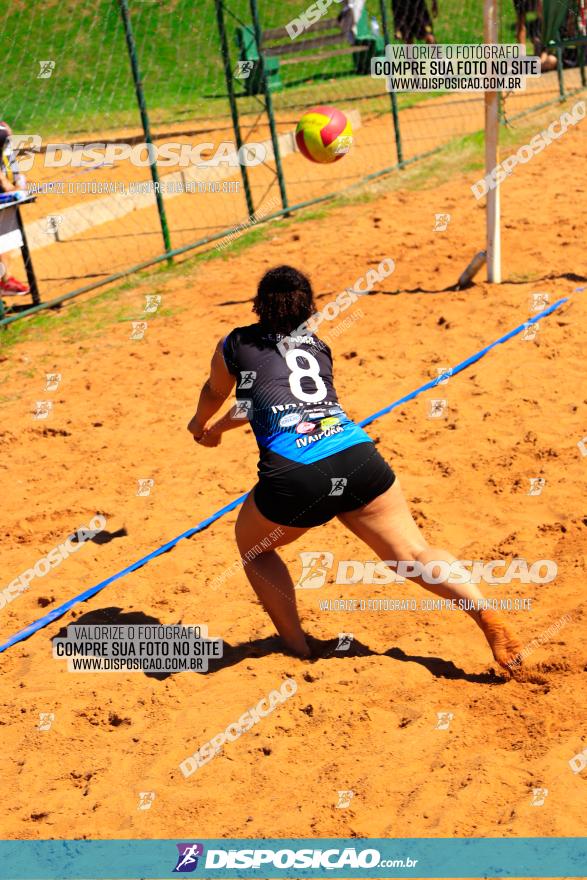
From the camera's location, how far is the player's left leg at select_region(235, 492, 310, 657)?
4641mm

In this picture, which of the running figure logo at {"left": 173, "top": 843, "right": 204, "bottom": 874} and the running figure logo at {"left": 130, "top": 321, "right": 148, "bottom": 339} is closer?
the running figure logo at {"left": 173, "top": 843, "right": 204, "bottom": 874}

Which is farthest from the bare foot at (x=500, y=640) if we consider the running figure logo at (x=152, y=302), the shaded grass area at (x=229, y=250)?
the running figure logo at (x=152, y=302)

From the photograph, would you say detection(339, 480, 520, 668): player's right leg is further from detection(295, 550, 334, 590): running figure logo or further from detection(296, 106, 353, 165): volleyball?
detection(296, 106, 353, 165): volleyball

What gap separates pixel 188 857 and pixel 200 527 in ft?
8.90

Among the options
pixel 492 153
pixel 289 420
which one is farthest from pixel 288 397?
pixel 492 153

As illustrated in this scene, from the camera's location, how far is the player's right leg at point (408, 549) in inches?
176

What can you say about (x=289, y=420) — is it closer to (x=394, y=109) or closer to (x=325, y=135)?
(x=325, y=135)

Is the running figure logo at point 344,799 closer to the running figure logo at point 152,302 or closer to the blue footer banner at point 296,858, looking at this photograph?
the blue footer banner at point 296,858

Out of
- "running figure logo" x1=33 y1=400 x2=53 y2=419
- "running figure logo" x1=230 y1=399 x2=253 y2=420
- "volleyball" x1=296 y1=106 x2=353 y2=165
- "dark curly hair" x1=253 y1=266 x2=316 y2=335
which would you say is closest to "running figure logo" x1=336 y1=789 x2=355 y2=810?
"running figure logo" x1=230 y1=399 x2=253 y2=420

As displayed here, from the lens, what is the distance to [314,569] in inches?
227

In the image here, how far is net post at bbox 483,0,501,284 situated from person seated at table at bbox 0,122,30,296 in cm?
466

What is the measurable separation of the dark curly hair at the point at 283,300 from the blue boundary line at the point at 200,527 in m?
1.92

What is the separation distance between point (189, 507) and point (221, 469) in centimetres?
51

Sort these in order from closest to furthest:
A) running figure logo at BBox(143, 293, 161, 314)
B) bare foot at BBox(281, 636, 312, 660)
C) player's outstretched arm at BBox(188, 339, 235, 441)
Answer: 1. player's outstretched arm at BBox(188, 339, 235, 441)
2. bare foot at BBox(281, 636, 312, 660)
3. running figure logo at BBox(143, 293, 161, 314)
